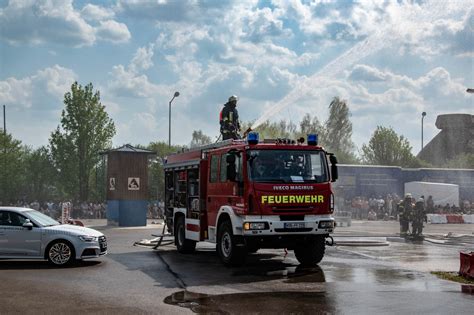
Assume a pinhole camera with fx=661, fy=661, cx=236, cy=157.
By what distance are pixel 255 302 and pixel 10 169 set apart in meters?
66.3

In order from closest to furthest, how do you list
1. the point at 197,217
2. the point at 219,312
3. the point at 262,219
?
the point at 219,312 → the point at 262,219 → the point at 197,217

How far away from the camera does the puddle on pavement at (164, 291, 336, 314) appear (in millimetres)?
9320

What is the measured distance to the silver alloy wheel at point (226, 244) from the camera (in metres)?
14.6

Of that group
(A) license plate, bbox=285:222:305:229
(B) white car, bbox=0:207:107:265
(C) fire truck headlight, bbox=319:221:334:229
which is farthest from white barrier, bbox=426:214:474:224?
(B) white car, bbox=0:207:107:265

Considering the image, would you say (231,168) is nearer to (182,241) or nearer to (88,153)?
(182,241)

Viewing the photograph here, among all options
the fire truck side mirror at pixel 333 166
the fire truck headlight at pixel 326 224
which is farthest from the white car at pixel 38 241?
the fire truck side mirror at pixel 333 166

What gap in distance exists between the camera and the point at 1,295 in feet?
34.7

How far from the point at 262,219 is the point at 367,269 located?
8.79ft

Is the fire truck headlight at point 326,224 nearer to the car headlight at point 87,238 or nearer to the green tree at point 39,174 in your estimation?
the car headlight at point 87,238

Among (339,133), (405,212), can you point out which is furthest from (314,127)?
(405,212)

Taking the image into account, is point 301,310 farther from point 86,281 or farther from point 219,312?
point 86,281

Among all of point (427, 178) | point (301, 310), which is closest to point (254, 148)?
point (301, 310)

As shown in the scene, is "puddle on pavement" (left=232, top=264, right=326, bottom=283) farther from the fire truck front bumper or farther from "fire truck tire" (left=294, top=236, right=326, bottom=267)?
the fire truck front bumper

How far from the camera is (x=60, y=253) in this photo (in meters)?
14.7
